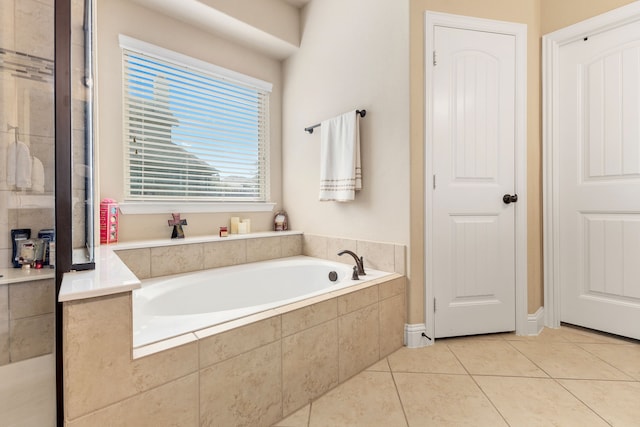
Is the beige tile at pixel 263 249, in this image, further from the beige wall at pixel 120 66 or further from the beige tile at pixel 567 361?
the beige tile at pixel 567 361

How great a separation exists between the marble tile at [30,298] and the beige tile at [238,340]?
98 cm

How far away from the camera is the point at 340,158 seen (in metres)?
2.26

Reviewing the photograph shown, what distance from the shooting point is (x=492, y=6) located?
79.7 inches

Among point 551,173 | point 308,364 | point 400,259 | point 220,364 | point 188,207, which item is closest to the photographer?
point 220,364

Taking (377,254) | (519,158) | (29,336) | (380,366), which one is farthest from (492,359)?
(29,336)

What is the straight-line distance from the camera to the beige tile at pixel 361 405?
126 cm

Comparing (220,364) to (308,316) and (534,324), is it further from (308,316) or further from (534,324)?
(534,324)

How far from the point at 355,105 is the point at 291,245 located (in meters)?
1.27

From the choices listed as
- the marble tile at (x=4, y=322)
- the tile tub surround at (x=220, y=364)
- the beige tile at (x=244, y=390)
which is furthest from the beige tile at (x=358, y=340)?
the marble tile at (x=4, y=322)

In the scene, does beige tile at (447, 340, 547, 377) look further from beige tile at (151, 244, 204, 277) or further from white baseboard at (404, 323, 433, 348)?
beige tile at (151, 244, 204, 277)

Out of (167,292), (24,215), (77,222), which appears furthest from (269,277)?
(24,215)

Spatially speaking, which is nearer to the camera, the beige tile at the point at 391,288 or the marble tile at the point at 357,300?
the marble tile at the point at 357,300

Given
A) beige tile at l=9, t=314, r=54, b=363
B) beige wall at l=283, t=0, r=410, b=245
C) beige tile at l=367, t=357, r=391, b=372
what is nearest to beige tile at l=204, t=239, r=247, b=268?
beige wall at l=283, t=0, r=410, b=245

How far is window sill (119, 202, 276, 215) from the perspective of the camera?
6.83 ft
